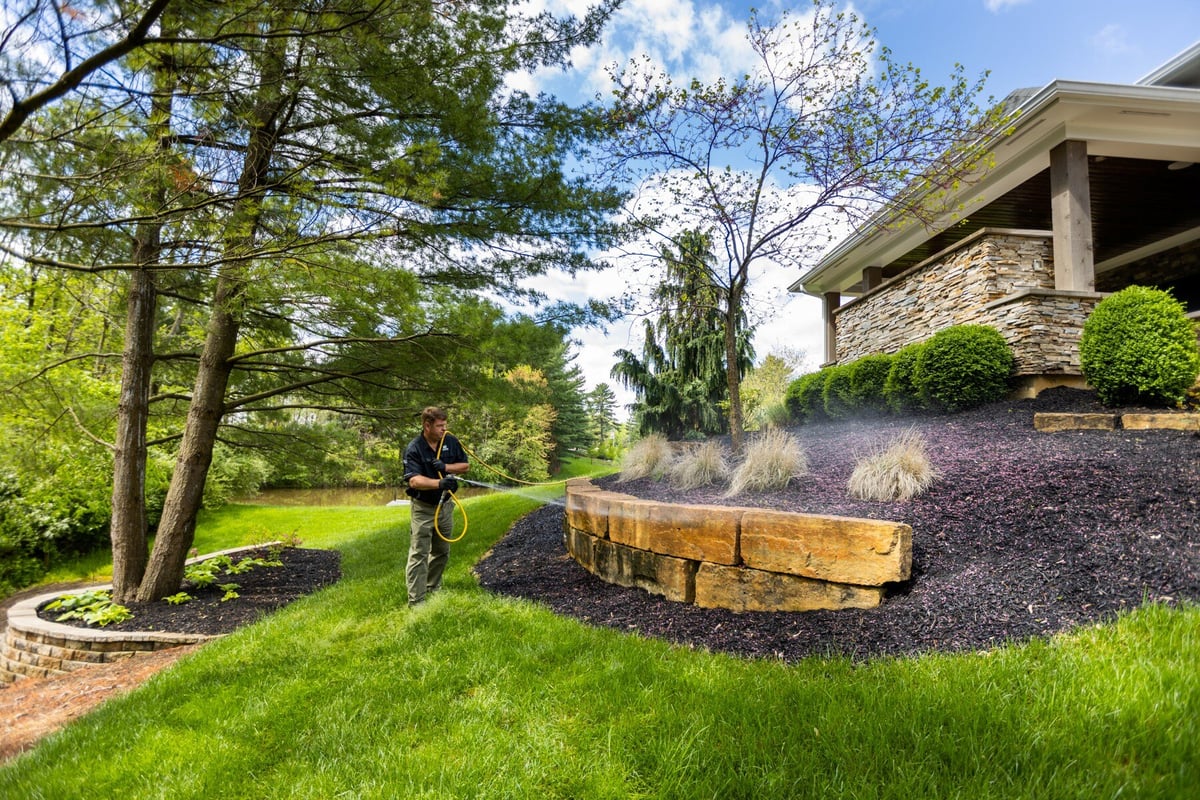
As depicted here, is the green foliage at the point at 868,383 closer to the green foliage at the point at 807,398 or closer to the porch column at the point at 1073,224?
the green foliage at the point at 807,398

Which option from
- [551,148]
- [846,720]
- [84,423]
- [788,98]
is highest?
[788,98]

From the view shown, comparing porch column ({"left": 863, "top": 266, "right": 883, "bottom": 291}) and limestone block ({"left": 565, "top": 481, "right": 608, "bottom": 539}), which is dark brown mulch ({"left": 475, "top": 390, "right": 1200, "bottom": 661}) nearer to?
limestone block ({"left": 565, "top": 481, "right": 608, "bottom": 539})

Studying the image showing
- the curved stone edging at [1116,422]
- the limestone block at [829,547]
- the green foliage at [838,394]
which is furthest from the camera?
the green foliage at [838,394]

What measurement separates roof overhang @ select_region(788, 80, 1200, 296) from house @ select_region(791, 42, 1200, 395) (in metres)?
0.01

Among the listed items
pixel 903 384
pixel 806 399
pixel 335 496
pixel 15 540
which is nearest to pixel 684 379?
pixel 806 399

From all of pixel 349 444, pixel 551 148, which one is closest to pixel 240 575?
pixel 349 444

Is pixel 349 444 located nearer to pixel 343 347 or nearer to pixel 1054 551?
pixel 343 347

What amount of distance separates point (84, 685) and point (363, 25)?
210 inches

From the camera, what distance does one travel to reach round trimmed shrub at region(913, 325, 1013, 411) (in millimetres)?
5430

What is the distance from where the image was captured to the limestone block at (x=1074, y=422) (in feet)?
13.2

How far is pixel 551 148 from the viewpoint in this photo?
16.6 feet

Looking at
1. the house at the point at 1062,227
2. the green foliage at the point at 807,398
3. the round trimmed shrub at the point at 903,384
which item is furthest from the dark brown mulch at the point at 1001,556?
the green foliage at the point at 807,398

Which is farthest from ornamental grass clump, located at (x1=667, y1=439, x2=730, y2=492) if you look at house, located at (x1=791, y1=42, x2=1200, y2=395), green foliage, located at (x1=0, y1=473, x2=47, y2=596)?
green foliage, located at (x1=0, y1=473, x2=47, y2=596)

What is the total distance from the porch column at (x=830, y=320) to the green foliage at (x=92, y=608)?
12.1 meters
